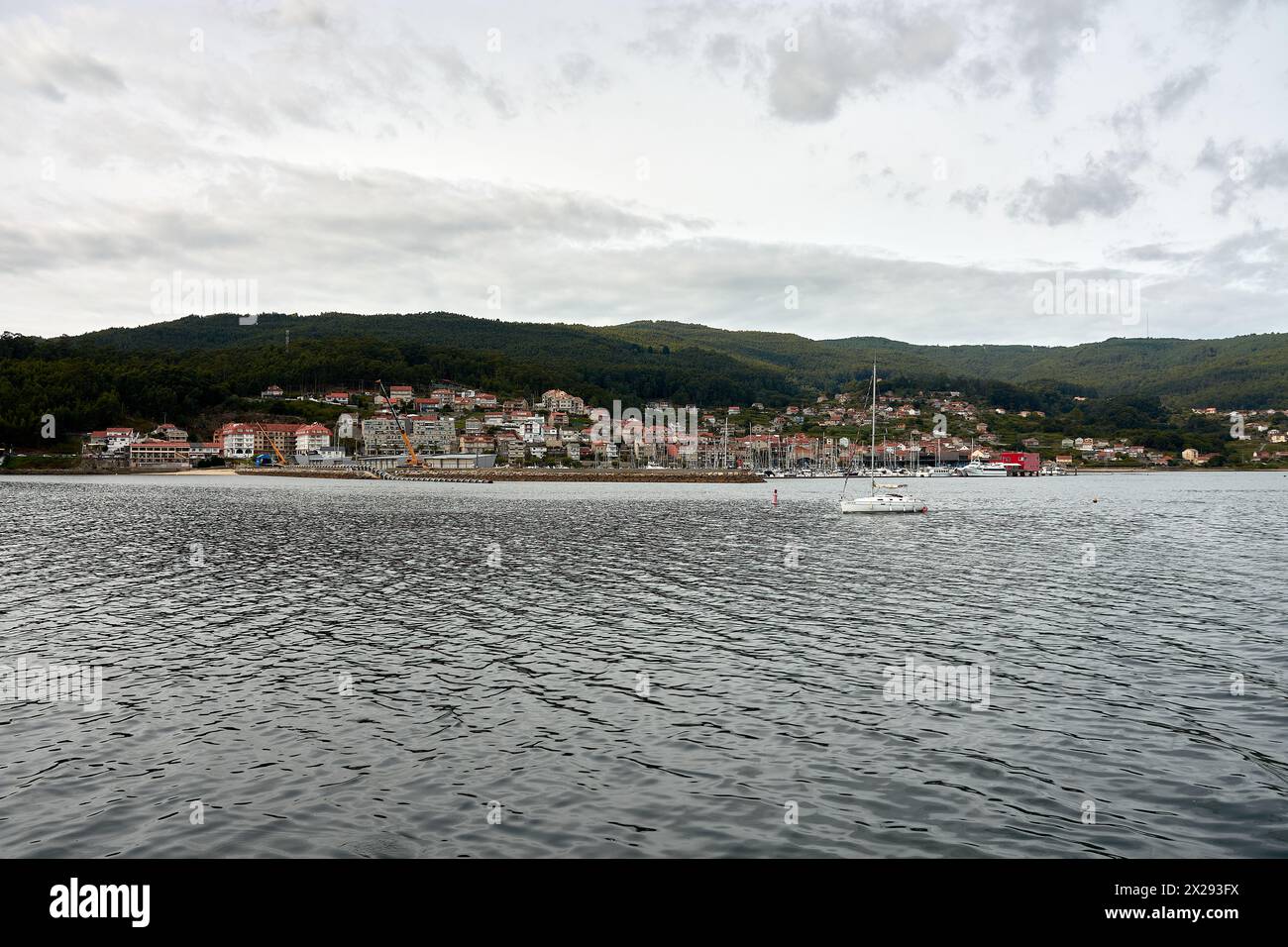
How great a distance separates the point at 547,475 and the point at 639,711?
152200 millimetres

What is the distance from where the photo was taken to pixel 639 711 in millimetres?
15898

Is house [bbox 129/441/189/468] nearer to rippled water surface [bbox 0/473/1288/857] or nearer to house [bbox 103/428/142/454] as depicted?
house [bbox 103/428/142/454]

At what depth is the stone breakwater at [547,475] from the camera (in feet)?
540

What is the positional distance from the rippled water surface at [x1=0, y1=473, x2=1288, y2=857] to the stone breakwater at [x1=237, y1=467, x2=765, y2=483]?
127 meters

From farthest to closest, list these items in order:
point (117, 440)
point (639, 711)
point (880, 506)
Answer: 1. point (117, 440)
2. point (880, 506)
3. point (639, 711)

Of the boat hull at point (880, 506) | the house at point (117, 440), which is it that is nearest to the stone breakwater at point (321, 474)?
the house at point (117, 440)

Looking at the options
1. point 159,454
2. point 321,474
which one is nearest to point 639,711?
point 321,474

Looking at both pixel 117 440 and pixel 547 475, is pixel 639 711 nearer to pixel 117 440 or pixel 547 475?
pixel 547 475

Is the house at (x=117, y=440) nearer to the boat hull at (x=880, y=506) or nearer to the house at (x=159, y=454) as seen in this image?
the house at (x=159, y=454)

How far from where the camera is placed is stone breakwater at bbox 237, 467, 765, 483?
16462 centimetres

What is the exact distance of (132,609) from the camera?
26219 millimetres

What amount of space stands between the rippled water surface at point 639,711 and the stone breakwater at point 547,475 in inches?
4985
